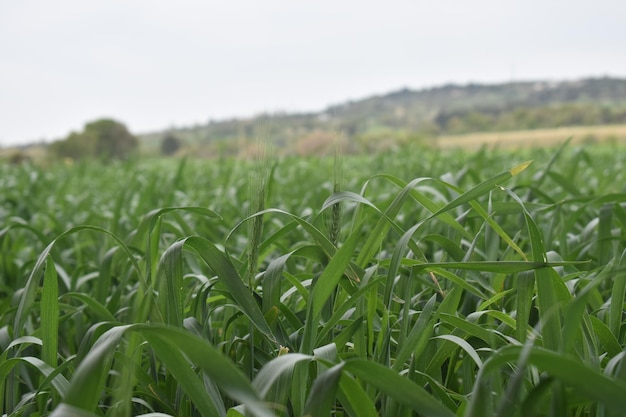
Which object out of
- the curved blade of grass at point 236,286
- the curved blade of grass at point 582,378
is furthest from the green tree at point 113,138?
the curved blade of grass at point 582,378

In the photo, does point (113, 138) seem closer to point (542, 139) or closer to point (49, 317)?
point (542, 139)

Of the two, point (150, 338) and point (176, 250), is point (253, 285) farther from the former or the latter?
point (150, 338)

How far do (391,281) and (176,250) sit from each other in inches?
10.9

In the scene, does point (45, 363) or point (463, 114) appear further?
point (463, 114)

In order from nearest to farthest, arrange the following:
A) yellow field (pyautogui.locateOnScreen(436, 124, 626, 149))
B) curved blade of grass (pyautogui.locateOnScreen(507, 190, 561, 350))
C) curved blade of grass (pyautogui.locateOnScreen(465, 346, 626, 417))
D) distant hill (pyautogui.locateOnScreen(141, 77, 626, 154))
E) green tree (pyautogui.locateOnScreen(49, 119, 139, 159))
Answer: curved blade of grass (pyautogui.locateOnScreen(465, 346, 626, 417)) → curved blade of grass (pyautogui.locateOnScreen(507, 190, 561, 350)) → yellow field (pyautogui.locateOnScreen(436, 124, 626, 149)) → distant hill (pyautogui.locateOnScreen(141, 77, 626, 154)) → green tree (pyautogui.locateOnScreen(49, 119, 139, 159))

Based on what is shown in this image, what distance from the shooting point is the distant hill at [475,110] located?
60.0 ft

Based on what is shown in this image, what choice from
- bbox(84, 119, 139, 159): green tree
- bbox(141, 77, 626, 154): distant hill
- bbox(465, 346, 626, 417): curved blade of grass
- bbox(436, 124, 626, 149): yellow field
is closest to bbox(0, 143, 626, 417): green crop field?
bbox(465, 346, 626, 417): curved blade of grass

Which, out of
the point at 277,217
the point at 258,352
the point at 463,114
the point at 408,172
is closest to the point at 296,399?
the point at 258,352

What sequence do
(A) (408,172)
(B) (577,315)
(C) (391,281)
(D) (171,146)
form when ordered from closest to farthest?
(B) (577,315), (C) (391,281), (A) (408,172), (D) (171,146)

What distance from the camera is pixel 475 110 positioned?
30.3 metres

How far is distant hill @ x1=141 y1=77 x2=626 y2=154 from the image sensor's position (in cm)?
1830

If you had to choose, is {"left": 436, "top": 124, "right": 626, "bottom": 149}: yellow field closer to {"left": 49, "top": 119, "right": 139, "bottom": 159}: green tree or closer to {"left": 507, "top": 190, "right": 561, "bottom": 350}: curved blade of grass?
{"left": 507, "top": 190, "right": 561, "bottom": 350}: curved blade of grass

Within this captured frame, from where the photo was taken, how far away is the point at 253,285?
89 centimetres

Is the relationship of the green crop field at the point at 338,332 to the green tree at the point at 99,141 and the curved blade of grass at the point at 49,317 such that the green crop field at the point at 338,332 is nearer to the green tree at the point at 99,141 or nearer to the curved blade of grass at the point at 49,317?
the curved blade of grass at the point at 49,317
